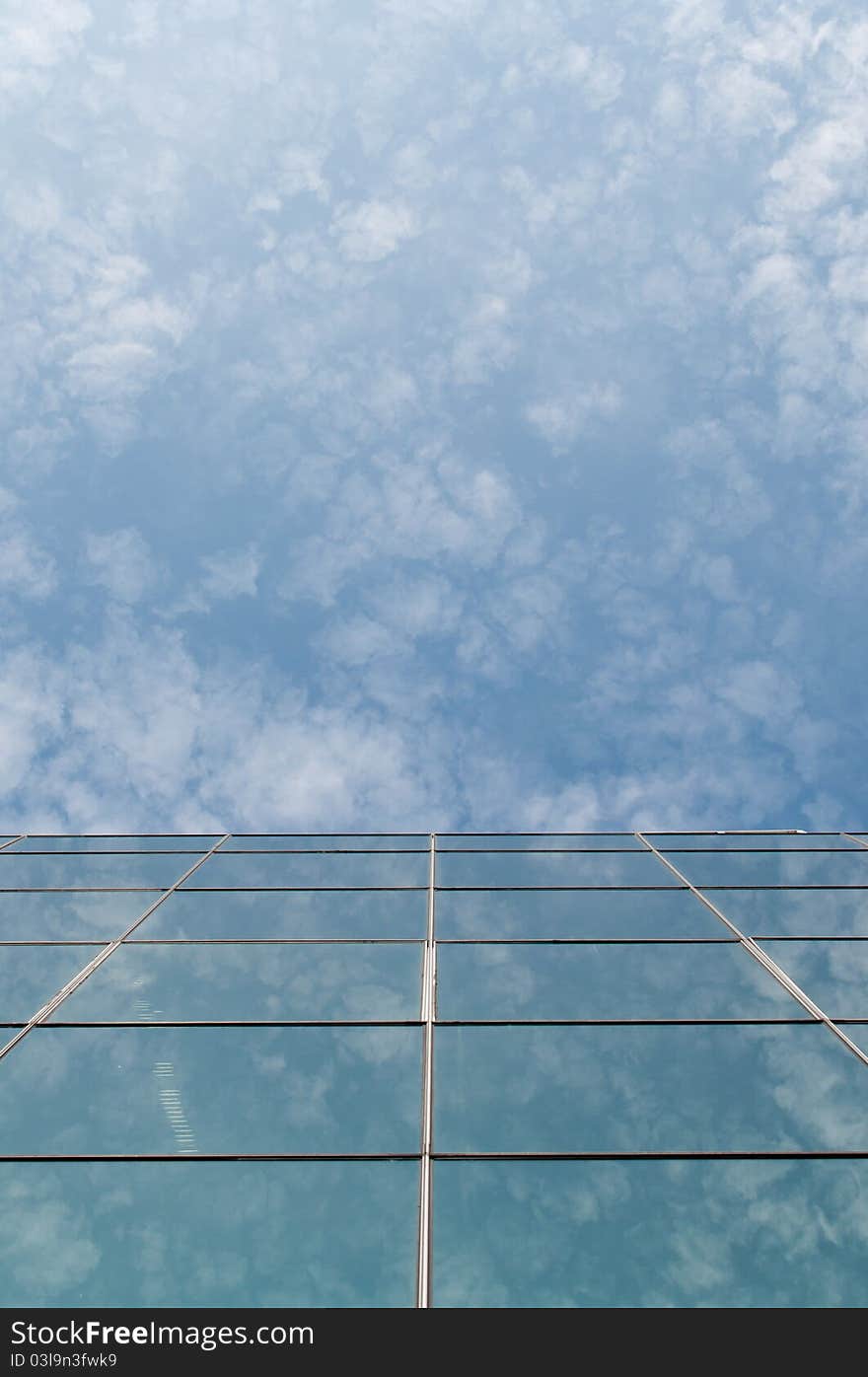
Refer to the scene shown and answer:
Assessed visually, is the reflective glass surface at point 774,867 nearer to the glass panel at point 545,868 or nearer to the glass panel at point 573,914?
the glass panel at point 545,868

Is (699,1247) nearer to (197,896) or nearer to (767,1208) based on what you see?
(767,1208)

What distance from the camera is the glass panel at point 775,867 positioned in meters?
14.8

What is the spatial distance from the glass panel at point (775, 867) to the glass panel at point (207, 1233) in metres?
8.28

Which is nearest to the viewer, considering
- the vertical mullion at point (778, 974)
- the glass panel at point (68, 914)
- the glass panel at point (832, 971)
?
the vertical mullion at point (778, 974)

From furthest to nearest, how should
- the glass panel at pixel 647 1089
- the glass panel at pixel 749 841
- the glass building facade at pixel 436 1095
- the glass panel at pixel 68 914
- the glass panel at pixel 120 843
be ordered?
the glass panel at pixel 120 843, the glass panel at pixel 749 841, the glass panel at pixel 68 914, the glass panel at pixel 647 1089, the glass building facade at pixel 436 1095

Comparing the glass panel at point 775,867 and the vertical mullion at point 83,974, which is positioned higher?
the glass panel at point 775,867

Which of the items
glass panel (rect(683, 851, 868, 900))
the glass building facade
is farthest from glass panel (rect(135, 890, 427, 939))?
glass panel (rect(683, 851, 868, 900))

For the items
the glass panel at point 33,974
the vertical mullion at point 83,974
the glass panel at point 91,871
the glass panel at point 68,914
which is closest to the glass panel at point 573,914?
the vertical mullion at point 83,974

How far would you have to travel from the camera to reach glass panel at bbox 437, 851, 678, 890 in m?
14.6

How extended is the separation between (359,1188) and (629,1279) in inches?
86.3

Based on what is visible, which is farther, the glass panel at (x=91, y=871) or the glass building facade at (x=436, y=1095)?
the glass panel at (x=91, y=871)

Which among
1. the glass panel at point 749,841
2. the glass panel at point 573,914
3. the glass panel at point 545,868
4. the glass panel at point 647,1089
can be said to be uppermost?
the glass panel at point 749,841

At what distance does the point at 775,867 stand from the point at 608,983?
577cm
